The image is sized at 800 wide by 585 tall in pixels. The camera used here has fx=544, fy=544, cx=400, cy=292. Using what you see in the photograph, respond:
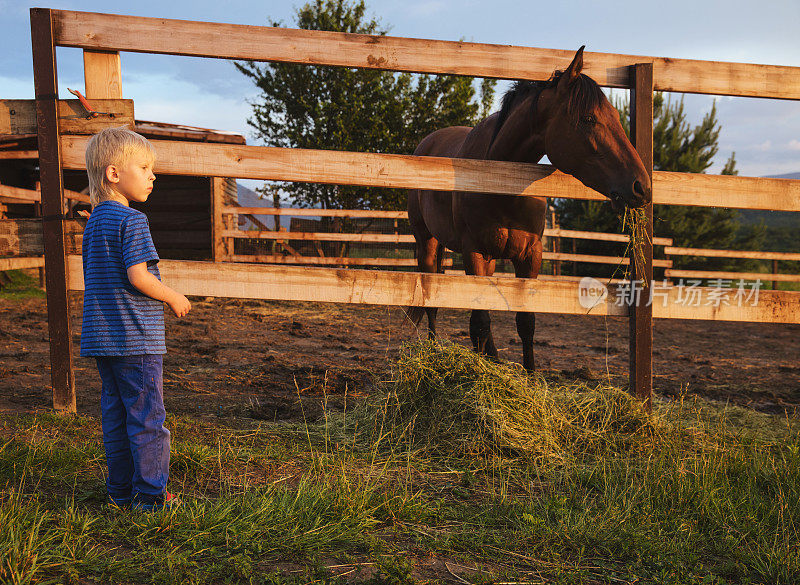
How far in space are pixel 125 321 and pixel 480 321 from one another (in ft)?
8.07

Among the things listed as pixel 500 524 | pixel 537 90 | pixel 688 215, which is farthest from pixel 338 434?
pixel 688 215

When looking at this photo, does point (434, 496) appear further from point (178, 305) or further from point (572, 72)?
point (572, 72)

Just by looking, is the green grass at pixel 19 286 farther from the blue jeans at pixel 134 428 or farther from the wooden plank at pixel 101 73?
Result: the blue jeans at pixel 134 428

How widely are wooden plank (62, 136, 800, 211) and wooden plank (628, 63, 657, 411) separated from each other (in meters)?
0.23

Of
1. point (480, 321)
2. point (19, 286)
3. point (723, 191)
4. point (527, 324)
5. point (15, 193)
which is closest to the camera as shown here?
point (723, 191)

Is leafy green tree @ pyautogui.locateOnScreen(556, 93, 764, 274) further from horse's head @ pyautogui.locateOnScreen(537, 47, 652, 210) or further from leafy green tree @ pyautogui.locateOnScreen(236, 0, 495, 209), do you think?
horse's head @ pyautogui.locateOnScreen(537, 47, 652, 210)

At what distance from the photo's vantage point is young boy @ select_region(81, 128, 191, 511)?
190 centimetres

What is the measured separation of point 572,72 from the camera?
124 inches

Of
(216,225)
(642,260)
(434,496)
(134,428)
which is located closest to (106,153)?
(134,428)

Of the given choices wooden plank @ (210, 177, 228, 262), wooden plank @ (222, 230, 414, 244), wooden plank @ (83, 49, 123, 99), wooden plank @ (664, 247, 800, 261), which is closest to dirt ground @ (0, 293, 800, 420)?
wooden plank @ (83, 49, 123, 99)

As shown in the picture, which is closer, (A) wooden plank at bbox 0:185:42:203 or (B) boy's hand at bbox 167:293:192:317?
(B) boy's hand at bbox 167:293:192:317

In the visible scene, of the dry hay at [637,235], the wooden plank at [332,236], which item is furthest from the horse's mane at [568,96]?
the wooden plank at [332,236]

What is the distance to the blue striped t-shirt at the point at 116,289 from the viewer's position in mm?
1917

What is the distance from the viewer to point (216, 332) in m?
6.77
